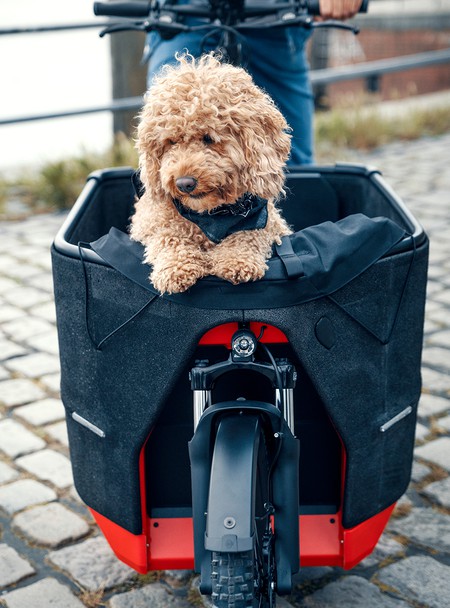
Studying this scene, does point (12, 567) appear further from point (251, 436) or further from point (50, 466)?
point (251, 436)

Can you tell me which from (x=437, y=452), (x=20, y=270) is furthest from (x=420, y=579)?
(x=20, y=270)

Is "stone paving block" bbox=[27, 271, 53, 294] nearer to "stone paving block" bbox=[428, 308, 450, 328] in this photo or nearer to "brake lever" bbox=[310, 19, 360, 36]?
"stone paving block" bbox=[428, 308, 450, 328]

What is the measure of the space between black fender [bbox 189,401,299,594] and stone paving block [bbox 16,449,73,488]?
111cm

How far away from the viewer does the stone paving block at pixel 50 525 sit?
2525 millimetres

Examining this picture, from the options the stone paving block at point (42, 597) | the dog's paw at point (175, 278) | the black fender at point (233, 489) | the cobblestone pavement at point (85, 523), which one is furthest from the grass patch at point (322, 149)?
the black fender at point (233, 489)

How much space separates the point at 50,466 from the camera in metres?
2.91

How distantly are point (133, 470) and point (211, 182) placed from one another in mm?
711

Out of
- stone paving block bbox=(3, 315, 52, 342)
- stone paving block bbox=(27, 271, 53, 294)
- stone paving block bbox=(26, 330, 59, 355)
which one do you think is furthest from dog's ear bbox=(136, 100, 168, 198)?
stone paving block bbox=(27, 271, 53, 294)

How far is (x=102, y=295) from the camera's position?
189 centimetres

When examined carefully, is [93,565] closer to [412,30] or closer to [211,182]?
[211,182]

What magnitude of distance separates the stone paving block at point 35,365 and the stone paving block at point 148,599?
1.47 metres

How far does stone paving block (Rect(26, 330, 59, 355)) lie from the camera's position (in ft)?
12.5

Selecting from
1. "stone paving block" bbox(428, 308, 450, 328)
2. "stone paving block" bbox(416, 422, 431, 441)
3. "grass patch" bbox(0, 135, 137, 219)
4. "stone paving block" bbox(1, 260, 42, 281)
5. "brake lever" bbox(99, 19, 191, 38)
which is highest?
"brake lever" bbox(99, 19, 191, 38)

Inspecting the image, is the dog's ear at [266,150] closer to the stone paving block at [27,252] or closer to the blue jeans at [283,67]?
the blue jeans at [283,67]
